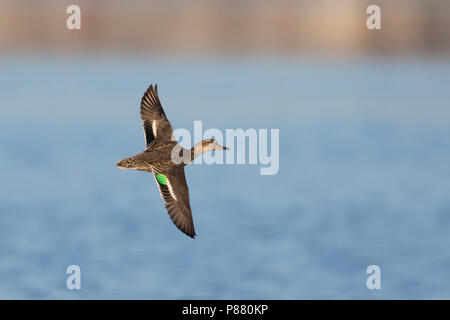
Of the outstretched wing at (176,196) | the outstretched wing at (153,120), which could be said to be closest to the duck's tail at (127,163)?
the outstretched wing at (176,196)

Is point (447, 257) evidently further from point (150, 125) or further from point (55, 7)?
point (55, 7)

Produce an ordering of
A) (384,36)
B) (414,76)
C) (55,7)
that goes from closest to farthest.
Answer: (414,76) → (384,36) → (55,7)

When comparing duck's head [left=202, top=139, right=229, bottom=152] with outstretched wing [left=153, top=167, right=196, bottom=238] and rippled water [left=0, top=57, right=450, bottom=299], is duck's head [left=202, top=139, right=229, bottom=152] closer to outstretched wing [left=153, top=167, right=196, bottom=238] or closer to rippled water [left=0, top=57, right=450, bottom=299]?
outstretched wing [left=153, top=167, right=196, bottom=238]

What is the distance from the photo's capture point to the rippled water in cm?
1406

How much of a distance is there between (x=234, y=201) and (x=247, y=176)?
4.06m

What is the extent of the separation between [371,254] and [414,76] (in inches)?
1410

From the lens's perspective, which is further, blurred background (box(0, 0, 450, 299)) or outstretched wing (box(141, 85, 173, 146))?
blurred background (box(0, 0, 450, 299))

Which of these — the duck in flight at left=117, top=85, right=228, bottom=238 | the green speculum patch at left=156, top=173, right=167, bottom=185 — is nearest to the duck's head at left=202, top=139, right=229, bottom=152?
the duck in flight at left=117, top=85, right=228, bottom=238

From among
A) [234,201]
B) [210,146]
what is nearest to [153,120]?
[210,146]

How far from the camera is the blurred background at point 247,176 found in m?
14.3

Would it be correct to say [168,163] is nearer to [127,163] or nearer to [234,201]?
[127,163]
